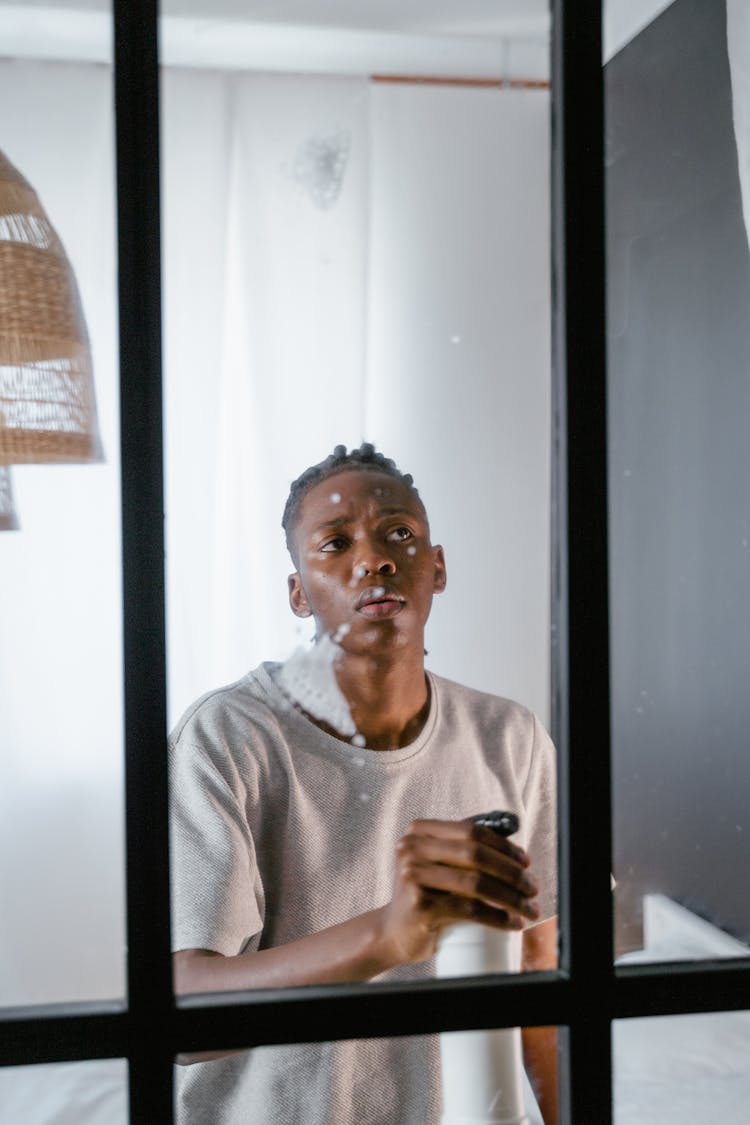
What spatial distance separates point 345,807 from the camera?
74cm

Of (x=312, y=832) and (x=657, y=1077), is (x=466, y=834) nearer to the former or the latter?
(x=312, y=832)

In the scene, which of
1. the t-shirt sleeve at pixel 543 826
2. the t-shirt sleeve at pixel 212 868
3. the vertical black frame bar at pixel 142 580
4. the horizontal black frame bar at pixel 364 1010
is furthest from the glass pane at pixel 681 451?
the vertical black frame bar at pixel 142 580

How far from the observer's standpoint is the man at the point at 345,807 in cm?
71

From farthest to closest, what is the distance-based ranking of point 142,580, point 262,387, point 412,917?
point 262,387
point 412,917
point 142,580

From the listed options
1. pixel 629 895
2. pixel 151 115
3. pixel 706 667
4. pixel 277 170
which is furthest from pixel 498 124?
pixel 629 895

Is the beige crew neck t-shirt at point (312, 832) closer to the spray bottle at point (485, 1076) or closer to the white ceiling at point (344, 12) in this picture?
the spray bottle at point (485, 1076)

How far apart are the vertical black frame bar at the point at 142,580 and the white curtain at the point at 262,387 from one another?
0.20m

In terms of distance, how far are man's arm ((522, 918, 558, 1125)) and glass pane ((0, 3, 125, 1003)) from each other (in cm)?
32

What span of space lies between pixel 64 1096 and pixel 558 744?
520mm

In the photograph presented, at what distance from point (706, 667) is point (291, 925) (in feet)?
1.46

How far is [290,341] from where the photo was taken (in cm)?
77

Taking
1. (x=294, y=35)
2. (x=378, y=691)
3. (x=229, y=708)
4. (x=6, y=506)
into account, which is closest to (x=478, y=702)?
(x=378, y=691)

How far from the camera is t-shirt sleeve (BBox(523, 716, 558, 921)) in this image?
710 millimetres

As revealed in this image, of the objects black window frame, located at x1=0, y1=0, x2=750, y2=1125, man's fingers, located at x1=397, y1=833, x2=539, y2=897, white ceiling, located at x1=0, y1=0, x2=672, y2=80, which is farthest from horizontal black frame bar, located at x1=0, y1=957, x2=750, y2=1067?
white ceiling, located at x1=0, y1=0, x2=672, y2=80
